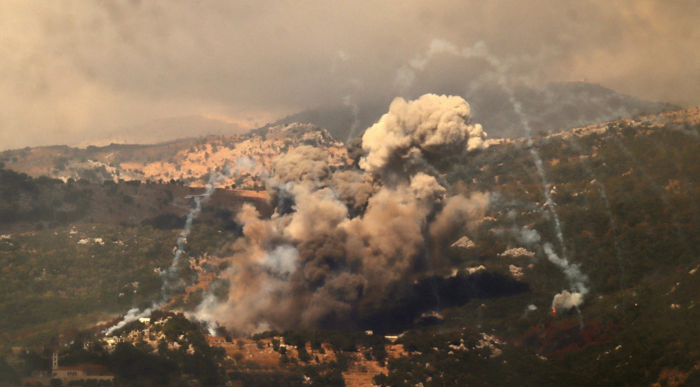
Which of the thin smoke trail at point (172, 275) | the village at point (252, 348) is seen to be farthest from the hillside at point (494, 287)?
the thin smoke trail at point (172, 275)

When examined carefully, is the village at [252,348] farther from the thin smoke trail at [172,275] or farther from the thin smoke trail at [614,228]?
the thin smoke trail at [614,228]

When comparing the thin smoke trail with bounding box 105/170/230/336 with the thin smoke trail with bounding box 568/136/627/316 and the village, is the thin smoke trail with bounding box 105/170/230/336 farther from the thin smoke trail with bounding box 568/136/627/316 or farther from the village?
the thin smoke trail with bounding box 568/136/627/316

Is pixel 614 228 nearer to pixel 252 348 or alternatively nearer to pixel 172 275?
pixel 252 348

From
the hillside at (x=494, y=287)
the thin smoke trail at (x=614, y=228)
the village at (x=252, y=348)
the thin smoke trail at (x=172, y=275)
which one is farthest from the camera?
→ the thin smoke trail at (x=614, y=228)

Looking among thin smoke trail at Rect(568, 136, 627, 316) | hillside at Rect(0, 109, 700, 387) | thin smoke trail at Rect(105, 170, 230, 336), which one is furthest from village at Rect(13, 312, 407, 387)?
thin smoke trail at Rect(568, 136, 627, 316)

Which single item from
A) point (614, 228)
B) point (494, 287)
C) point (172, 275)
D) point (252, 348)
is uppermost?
point (172, 275)

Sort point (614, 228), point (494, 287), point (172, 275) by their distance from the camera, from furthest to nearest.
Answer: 1. point (172, 275)
2. point (614, 228)
3. point (494, 287)

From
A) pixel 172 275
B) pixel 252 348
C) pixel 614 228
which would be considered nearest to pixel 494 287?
pixel 614 228

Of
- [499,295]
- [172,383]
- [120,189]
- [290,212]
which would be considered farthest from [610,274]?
[120,189]

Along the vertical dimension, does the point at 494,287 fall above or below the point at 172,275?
below
